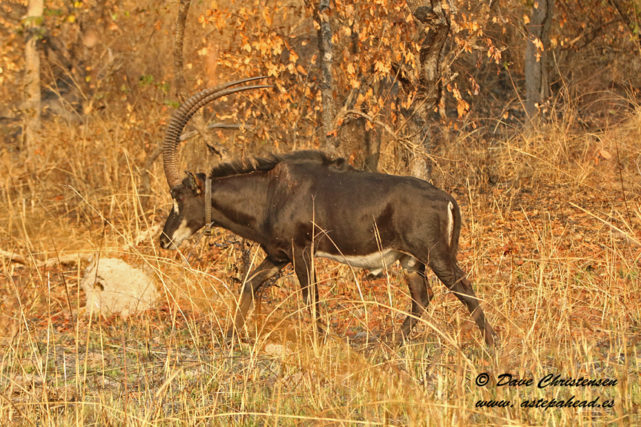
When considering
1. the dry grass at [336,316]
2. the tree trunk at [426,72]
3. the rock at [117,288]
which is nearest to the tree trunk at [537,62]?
the dry grass at [336,316]

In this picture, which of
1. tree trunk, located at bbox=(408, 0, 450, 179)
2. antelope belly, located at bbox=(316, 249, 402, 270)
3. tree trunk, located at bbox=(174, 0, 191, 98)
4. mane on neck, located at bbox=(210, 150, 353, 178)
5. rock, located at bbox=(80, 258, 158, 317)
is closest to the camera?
antelope belly, located at bbox=(316, 249, 402, 270)

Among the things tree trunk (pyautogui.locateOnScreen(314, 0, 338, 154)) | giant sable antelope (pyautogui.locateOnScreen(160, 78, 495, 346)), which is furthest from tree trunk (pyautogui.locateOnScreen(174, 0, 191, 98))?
giant sable antelope (pyautogui.locateOnScreen(160, 78, 495, 346))

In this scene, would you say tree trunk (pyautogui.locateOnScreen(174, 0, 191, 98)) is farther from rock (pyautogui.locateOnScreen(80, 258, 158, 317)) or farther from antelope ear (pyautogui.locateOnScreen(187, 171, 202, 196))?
antelope ear (pyautogui.locateOnScreen(187, 171, 202, 196))

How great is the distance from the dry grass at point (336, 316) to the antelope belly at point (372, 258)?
34 cm

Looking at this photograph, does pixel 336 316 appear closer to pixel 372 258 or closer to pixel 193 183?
pixel 372 258

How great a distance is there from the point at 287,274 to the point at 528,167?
466 cm

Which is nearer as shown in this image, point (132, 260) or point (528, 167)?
point (132, 260)

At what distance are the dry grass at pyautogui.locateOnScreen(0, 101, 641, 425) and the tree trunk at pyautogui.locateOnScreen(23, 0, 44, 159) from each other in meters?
0.28

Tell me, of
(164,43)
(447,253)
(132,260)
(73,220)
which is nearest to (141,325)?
(132,260)

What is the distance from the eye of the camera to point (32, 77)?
13367mm

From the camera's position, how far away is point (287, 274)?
27.2 ft

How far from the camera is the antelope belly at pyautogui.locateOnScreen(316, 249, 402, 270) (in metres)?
6.60

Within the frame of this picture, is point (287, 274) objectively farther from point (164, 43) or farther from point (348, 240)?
point (164, 43)

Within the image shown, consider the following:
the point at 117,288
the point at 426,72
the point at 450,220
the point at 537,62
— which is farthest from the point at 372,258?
the point at 537,62
